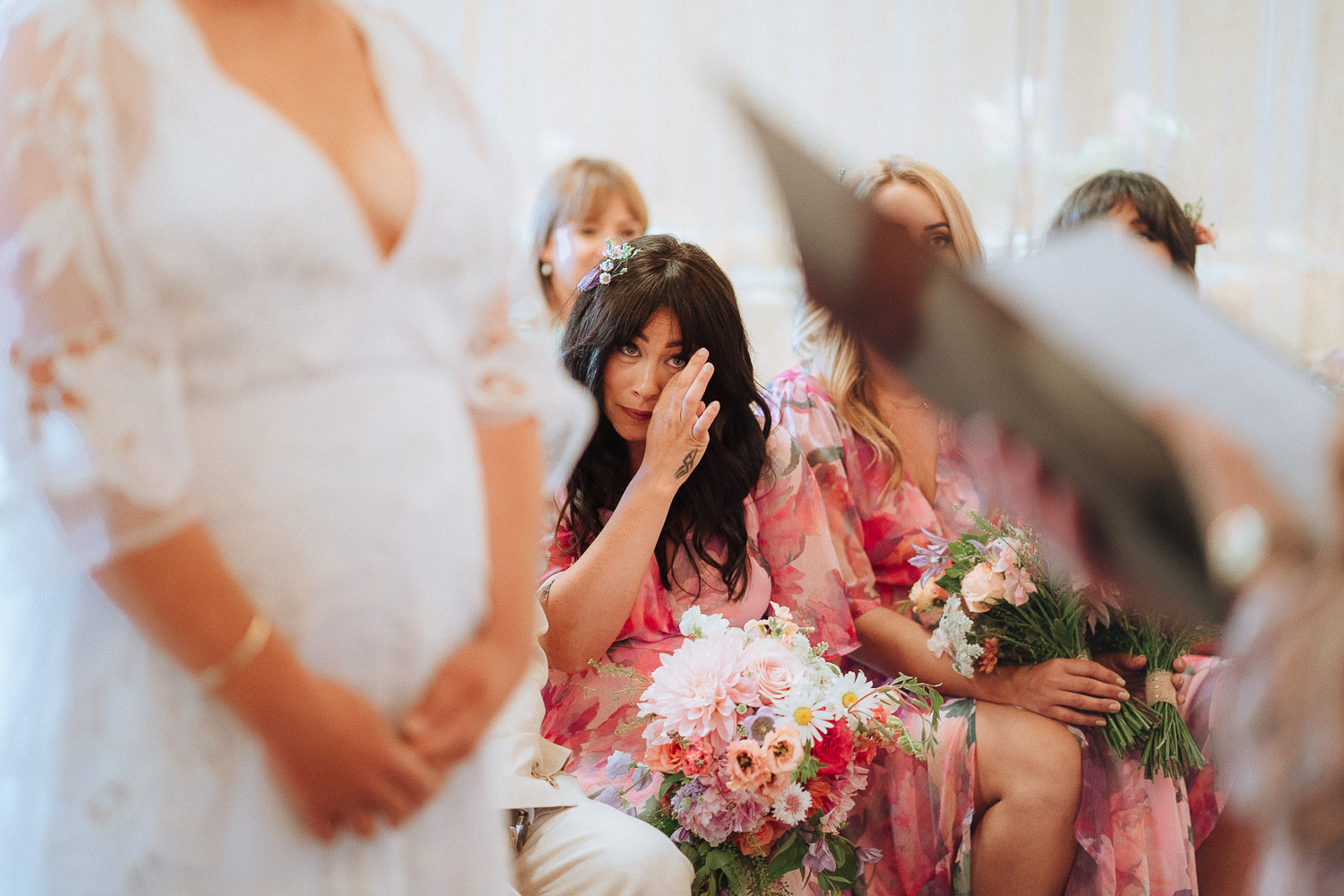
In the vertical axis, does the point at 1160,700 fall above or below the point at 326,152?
below

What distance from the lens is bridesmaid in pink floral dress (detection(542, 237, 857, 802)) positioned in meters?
1.88

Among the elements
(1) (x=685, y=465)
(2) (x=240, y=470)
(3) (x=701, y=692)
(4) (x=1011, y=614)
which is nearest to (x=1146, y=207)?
(4) (x=1011, y=614)

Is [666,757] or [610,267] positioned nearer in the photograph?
[666,757]

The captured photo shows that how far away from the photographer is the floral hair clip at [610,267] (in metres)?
2.10

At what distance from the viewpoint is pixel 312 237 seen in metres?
0.84

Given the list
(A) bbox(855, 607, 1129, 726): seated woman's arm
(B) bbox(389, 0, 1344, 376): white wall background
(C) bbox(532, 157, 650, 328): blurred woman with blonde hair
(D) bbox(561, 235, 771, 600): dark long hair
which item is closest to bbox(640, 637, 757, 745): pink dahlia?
(D) bbox(561, 235, 771, 600): dark long hair

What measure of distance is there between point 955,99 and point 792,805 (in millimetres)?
3182

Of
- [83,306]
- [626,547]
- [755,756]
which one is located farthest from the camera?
[626,547]

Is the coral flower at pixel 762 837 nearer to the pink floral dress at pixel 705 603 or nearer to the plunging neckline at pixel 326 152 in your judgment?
the pink floral dress at pixel 705 603

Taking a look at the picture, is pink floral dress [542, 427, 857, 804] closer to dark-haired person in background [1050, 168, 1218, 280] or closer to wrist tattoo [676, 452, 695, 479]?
wrist tattoo [676, 452, 695, 479]

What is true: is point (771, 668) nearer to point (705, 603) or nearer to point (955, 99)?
point (705, 603)

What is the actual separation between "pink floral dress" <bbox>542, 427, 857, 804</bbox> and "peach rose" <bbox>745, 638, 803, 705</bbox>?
10.0 inches

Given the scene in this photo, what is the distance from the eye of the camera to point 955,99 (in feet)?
13.3

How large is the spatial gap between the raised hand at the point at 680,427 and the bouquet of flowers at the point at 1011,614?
52 centimetres
